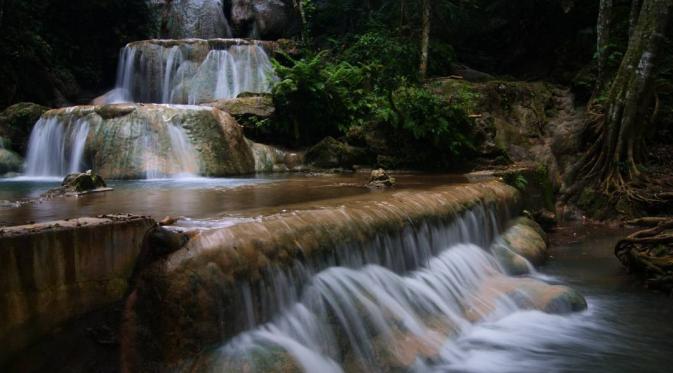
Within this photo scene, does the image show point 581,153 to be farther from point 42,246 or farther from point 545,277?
point 42,246

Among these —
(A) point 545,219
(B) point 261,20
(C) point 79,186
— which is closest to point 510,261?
(A) point 545,219

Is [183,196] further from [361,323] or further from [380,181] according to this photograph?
[361,323]

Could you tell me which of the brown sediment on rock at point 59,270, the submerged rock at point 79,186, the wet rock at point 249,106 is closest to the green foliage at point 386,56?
the wet rock at point 249,106

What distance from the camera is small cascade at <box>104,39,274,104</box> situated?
664 inches

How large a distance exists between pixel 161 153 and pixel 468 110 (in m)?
6.60

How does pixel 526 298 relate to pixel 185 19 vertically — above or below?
below

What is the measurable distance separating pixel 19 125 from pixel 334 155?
714cm

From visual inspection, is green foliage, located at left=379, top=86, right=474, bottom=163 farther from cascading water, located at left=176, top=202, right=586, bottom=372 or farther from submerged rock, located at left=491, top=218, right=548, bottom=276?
cascading water, located at left=176, top=202, right=586, bottom=372

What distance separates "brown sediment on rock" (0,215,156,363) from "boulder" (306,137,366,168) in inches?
317

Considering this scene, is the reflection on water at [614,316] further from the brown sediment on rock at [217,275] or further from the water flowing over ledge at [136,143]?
the water flowing over ledge at [136,143]

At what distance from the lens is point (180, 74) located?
1694cm

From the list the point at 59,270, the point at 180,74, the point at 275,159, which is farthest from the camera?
the point at 180,74

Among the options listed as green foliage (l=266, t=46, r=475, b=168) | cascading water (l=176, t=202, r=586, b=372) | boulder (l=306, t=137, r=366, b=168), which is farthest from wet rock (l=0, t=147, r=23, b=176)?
cascading water (l=176, t=202, r=586, b=372)

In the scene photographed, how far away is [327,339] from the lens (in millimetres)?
4363
